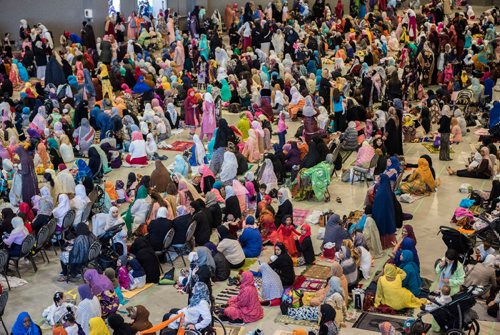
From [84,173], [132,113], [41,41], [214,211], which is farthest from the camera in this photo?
[41,41]

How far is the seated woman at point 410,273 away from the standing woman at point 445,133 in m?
6.63

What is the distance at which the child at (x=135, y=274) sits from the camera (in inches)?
543

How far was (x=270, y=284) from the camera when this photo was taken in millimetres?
13172

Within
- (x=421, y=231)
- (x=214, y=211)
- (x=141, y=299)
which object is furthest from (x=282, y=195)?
(x=141, y=299)

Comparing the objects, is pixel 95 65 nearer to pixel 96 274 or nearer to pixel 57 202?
pixel 57 202

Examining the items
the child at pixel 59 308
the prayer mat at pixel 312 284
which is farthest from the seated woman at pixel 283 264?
the child at pixel 59 308

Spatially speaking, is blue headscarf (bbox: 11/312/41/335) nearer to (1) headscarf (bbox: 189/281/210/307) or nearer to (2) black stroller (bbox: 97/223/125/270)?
(1) headscarf (bbox: 189/281/210/307)

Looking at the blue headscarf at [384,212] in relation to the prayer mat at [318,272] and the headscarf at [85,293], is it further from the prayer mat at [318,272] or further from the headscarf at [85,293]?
the headscarf at [85,293]

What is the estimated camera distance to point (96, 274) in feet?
42.2

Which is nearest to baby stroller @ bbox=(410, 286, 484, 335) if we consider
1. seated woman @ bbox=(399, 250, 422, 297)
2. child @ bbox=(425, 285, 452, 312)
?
child @ bbox=(425, 285, 452, 312)

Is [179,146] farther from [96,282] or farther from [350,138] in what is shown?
[96,282]

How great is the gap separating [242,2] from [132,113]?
17.7 metres

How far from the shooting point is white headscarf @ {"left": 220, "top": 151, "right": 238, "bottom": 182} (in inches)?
706

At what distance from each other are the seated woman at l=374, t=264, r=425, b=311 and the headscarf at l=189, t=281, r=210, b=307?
2510 mm
